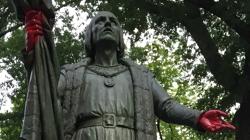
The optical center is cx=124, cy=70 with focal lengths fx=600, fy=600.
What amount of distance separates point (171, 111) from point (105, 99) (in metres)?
0.68

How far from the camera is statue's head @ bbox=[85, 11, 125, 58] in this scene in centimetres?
630

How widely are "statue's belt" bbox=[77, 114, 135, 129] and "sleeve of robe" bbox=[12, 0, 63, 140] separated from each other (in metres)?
0.38

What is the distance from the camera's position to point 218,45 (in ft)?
56.2

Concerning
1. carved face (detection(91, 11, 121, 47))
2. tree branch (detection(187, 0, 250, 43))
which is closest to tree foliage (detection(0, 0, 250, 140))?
tree branch (detection(187, 0, 250, 43))

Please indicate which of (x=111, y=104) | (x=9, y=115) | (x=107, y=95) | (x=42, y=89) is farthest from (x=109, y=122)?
(x=9, y=115)

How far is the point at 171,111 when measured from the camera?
6.01 metres

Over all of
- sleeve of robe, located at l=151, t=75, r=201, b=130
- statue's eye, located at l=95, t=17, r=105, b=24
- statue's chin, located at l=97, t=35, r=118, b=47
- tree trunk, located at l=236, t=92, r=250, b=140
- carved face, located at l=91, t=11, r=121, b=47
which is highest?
tree trunk, located at l=236, t=92, r=250, b=140

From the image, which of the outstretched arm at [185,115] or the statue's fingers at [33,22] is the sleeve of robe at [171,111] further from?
the statue's fingers at [33,22]

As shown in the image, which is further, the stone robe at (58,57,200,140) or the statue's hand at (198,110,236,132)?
the stone robe at (58,57,200,140)

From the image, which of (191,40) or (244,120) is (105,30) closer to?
(244,120)

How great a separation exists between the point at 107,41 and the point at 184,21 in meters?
10.0

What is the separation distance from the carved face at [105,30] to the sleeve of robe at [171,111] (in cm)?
62

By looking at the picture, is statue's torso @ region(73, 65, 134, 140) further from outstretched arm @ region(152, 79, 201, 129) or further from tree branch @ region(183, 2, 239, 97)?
tree branch @ region(183, 2, 239, 97)

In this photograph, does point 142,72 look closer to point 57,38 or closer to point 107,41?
point 107,41
